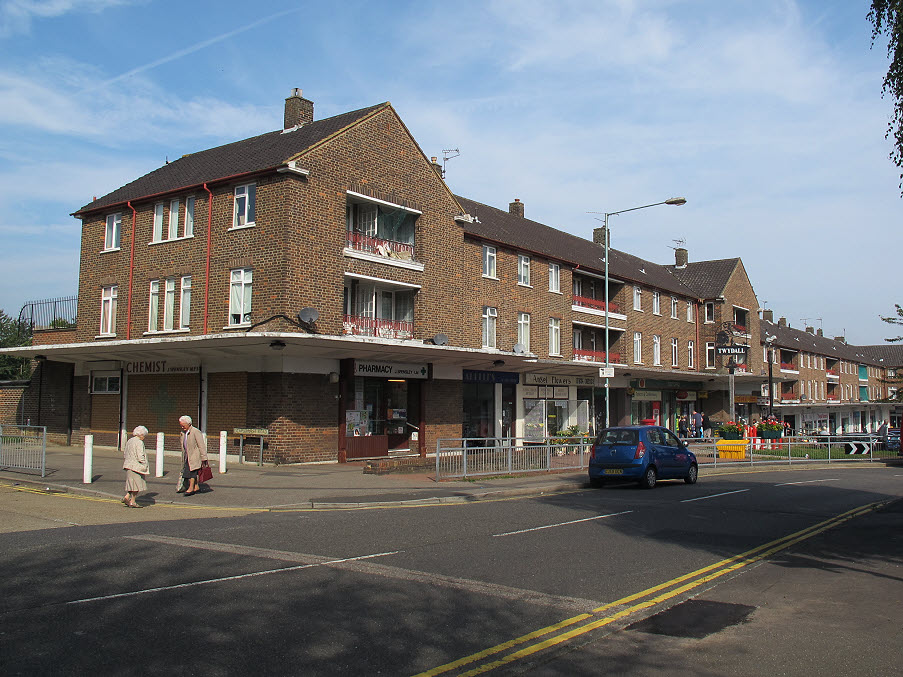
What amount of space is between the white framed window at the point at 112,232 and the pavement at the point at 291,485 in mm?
8395

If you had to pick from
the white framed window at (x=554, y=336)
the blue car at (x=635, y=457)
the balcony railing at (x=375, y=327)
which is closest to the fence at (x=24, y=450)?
the balcony railing at (x=375, y=327)

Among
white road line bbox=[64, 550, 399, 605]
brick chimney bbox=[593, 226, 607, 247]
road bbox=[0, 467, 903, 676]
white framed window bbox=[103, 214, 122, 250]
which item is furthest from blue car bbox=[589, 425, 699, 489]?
brick chimney bbox=[593, 226, 607, 247]

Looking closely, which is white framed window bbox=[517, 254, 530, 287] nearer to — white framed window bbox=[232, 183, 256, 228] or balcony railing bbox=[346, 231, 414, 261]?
balcony railing bbox=[346, 231, 414, 261]

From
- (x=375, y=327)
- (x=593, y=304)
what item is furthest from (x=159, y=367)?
(x=593, y=304)

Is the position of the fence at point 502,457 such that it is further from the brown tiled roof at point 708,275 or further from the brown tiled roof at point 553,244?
the brown tiled roof at point 708,275

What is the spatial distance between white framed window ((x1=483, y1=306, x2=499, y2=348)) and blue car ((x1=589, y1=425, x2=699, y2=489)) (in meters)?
11.3

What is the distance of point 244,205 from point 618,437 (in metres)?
13.0

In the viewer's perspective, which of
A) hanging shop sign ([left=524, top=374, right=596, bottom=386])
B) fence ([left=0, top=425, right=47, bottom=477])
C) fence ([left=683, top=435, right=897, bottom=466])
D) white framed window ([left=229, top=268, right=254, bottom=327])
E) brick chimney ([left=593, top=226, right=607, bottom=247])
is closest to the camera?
fence ([left=0, top=425, right=47, bottom=477])

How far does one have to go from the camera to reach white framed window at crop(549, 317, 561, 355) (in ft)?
112

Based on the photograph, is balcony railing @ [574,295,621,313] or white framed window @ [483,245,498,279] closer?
white framed window @ [483,245,498,279]

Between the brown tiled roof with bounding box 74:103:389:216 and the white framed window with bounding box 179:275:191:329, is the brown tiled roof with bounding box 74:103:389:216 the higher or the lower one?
the higher one

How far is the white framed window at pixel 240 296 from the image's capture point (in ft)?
72.8

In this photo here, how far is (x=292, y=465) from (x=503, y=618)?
51.9ft

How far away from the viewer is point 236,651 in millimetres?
5395
